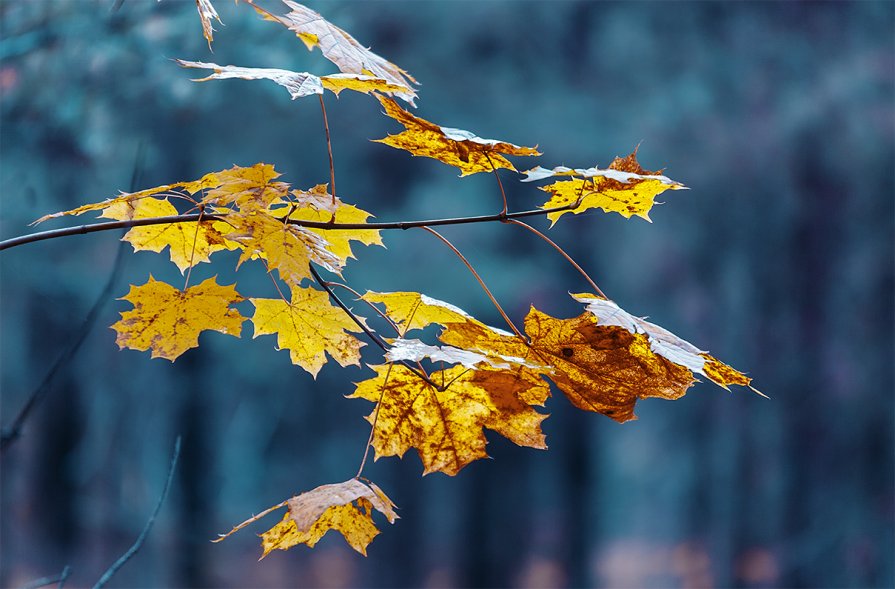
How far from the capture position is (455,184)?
332 cm

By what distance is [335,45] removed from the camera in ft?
1.67

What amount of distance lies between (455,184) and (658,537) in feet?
6.49

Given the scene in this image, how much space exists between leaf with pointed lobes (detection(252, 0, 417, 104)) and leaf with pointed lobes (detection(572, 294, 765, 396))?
19 cm

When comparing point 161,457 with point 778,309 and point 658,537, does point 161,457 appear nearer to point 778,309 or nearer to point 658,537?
point 658,537

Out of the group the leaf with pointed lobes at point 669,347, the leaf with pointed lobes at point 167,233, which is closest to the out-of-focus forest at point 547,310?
the leaf with pointed lobes at point 167,233

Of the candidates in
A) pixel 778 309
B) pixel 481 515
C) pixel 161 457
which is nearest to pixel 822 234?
pixel 778 309

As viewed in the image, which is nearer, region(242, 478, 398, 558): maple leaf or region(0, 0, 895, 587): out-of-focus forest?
region(242, 478, 398, 558): maple leaf

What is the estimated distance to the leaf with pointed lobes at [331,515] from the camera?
469 millimetres

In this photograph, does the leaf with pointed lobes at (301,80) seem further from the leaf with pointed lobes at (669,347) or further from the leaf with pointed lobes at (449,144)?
the leaf with pointed lobes at (669,347)

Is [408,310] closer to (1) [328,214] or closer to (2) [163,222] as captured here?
(1) [328,214]

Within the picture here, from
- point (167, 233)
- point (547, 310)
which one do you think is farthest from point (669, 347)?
point (547, 310)

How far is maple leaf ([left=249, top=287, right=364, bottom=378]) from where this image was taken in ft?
1.97

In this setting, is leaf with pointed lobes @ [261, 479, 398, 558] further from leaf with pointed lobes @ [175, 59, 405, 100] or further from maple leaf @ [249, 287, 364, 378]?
leaf with pointed lobes @ [175, 59, 405, 100]

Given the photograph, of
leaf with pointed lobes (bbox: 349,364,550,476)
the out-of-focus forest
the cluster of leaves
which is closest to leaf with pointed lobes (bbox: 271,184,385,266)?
the cluster of leaves
